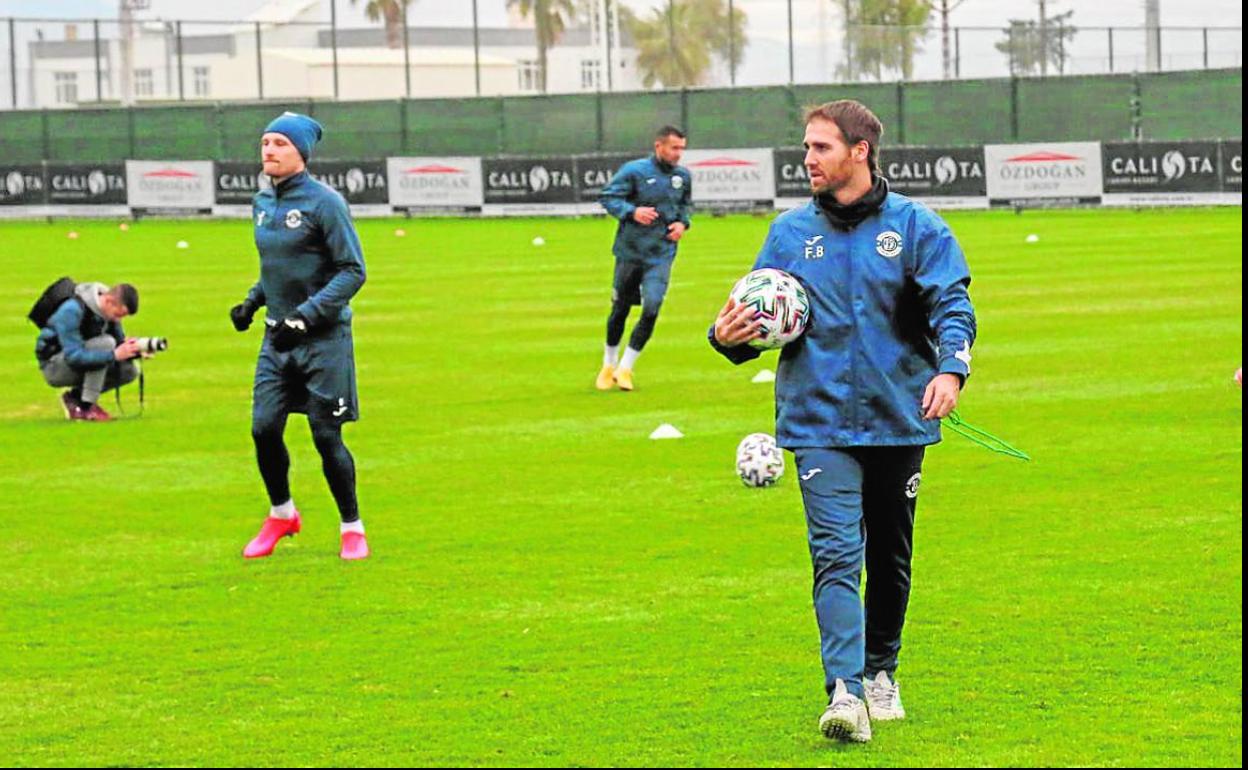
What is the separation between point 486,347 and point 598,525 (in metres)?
10.2

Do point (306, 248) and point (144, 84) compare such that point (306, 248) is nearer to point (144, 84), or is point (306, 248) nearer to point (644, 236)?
point (644, 236)

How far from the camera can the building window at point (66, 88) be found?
81.5 meters

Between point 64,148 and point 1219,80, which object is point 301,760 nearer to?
point 1219,80

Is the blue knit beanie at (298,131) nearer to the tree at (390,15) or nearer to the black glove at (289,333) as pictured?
the black glove at (289,333)

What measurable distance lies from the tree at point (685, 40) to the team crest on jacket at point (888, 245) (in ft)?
172

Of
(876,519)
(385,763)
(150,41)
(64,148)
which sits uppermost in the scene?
(150,41)

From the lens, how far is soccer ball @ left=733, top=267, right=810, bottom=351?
6895 mm

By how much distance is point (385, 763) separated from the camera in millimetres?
6883

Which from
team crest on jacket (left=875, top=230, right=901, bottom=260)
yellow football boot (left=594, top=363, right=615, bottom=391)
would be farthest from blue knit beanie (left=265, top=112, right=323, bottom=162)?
yellow football boot (left=594, top=363, right=615, bottom=391)

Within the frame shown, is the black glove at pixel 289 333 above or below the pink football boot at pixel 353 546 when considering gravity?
above

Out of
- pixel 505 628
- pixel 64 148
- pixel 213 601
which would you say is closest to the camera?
pixel 505 628

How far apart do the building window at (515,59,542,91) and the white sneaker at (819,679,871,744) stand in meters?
95.3

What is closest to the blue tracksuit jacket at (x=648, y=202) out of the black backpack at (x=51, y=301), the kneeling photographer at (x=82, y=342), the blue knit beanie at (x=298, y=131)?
the kneeling photographer at (x=82, y=342)

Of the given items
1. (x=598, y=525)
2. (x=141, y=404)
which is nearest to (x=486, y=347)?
(x=141, y=404)
